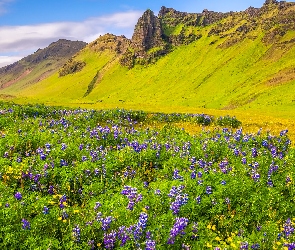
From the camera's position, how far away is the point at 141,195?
31.2 feet

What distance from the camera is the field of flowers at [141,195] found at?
7930 mm

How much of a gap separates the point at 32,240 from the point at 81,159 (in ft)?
19.0

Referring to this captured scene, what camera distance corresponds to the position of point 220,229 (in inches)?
363

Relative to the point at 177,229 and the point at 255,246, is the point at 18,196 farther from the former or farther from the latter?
the point at 255,246

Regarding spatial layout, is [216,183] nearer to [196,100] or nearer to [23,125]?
[23,125]

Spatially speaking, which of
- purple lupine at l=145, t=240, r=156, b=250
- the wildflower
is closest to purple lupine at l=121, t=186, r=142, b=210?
purple lupine at l=145, t=240, r=156, b=250

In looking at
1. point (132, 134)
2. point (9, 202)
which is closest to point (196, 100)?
point (132, 134)

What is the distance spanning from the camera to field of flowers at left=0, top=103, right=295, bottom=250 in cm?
793

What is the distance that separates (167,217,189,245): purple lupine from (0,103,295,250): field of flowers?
23mm

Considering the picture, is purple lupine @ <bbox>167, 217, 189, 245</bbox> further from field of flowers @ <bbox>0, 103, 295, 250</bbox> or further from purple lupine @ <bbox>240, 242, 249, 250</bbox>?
purple lupine @ <bbox>240, 242, 249, 250</bbox>

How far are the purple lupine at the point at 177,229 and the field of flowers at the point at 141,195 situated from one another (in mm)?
23

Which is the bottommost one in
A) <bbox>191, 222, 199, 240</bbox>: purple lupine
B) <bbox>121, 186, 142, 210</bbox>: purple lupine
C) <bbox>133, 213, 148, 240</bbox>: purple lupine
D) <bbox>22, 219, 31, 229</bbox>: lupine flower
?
<bbox>191, 222, 199, 240</bbox>: purple lupine

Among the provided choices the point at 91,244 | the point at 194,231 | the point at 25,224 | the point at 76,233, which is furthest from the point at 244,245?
the point at 25,224

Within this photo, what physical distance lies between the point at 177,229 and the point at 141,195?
1.92 m
